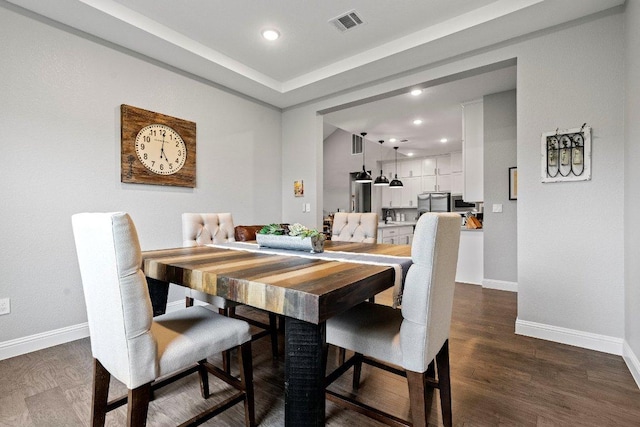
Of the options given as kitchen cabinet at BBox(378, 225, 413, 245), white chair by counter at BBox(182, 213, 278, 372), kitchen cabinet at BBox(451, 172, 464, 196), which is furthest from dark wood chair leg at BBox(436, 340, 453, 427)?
kitchen cabinet at BBox(451, 172, 464, 196)

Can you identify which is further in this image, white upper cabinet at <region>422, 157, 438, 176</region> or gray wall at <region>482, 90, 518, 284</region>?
white upper cabinet at <region>422, 157, 438, 176</region>

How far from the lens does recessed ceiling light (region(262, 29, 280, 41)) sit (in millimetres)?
2824

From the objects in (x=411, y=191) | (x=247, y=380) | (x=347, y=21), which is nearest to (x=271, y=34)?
(x=347, y=21)

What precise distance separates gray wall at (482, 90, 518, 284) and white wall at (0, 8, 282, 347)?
12.5ft

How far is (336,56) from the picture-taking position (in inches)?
129

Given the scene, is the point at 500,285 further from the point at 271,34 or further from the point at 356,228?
the point at 271,34

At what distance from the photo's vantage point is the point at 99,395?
49.0 inches

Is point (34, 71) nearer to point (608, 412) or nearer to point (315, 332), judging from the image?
point (315, 332)

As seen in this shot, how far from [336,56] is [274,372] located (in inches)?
119

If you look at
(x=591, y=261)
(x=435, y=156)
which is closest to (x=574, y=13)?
(x=591, y=261)

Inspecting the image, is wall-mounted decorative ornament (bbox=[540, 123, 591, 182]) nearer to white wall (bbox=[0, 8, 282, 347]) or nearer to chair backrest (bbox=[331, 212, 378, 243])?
chair backrest (bbox=[331, 212, 378, 243])

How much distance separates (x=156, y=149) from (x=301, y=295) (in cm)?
273

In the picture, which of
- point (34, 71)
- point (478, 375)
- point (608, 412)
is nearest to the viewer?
point (608, 412)

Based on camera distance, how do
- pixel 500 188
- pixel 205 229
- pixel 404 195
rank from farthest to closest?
pixel 404 195 → pixel 500 188 → pixel 205 229
